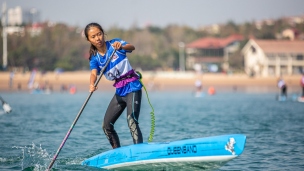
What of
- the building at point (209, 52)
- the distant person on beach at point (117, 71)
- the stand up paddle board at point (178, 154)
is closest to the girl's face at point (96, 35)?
the distant person on beach at point (117, 71)

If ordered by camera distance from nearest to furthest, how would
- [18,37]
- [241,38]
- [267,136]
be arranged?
1. [267,136]
2. [18,37]
3. [241,38]

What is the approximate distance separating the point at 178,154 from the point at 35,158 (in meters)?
3.75

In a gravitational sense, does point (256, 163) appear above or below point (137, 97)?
below

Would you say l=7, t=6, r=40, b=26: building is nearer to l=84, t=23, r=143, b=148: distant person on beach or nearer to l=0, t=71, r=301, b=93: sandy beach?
l=0, t=71, r=301, b=93: sandy beach

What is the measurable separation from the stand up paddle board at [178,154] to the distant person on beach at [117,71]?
0.47m

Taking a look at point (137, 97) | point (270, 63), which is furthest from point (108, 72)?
point (270, 63)

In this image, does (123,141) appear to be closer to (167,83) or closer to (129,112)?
(129,112)

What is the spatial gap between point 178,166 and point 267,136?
23.6ft

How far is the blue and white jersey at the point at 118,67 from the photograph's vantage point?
31.8 ft

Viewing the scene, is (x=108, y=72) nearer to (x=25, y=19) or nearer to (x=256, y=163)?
(x=256, y=163)

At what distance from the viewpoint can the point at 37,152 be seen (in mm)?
12391

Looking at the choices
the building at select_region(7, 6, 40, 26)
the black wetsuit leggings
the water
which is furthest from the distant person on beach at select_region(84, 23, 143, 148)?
the building at select_region(7, 6, 40, 26)

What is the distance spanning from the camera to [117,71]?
385 inches

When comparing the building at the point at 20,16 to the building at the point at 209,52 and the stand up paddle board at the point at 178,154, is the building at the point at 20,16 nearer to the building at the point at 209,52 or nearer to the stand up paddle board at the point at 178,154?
the building at the point at 209,52
